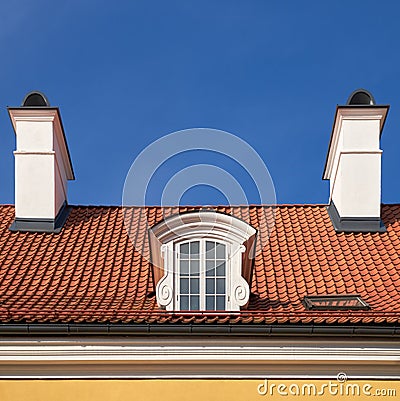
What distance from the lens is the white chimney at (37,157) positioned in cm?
1989

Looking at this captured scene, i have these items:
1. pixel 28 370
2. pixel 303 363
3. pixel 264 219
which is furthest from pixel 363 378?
pixel 264 219

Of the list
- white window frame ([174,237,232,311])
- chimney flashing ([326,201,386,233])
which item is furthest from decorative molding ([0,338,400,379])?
chimney flashing ([326,201,386,233])

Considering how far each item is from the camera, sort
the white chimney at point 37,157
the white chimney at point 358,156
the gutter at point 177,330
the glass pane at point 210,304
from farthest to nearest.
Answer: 1. the white chimney at point 37,157
2. the white chimney at point 358,156
3. the glass pane at point 210,304
4. the gutter at point 177,330

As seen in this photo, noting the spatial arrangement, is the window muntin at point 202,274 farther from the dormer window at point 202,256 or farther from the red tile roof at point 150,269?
the red tile roof at point 150,269

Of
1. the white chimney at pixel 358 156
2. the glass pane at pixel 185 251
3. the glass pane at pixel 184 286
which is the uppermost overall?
the white chimney at pixel 358 156

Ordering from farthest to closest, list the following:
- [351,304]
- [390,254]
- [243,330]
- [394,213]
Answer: [394,213] → [390,254] → [351,304] → [243,330]

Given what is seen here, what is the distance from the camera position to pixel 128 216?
66.4 ft

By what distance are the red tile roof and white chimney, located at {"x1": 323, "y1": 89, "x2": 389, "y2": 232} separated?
48cm

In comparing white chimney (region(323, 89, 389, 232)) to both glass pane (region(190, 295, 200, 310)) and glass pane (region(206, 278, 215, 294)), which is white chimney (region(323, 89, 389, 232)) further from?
glass pane (region(190, 295, 200, 310))

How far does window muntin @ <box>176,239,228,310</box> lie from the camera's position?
1580 cm

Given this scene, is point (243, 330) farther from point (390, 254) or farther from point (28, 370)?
point (390, 254)

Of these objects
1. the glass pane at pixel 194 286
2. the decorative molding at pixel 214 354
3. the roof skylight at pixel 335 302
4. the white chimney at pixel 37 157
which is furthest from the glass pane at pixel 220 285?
the white chimney at pixel 37 157

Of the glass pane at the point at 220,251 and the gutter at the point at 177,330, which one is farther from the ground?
the glass pane at the point at 220,251

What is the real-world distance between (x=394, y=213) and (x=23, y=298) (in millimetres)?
7703
